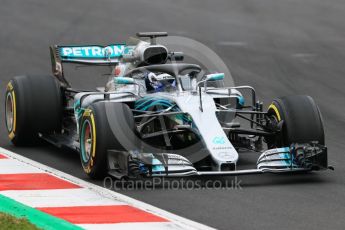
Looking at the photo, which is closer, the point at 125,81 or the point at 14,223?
the point at 14,223

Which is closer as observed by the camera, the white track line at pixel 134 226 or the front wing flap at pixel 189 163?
the white track line at pixel 134 226

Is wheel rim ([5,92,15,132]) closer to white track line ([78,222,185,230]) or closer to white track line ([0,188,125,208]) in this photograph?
white track line ([0,188,125,208])

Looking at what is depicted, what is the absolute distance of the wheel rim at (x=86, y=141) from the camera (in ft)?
36.3

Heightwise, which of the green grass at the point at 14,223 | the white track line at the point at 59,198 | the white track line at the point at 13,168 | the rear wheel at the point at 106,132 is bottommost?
the white track line at the point at 59,198

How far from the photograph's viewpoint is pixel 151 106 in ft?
37.4

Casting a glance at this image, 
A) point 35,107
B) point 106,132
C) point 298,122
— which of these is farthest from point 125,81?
point 298,122

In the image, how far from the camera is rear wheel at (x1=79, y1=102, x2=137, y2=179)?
10500 millimetres

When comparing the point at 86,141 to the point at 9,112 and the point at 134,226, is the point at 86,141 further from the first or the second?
the point at 134,226

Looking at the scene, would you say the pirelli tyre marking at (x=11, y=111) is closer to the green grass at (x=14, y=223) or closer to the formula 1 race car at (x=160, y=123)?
the formula 1 race car at (x=160, y=123)

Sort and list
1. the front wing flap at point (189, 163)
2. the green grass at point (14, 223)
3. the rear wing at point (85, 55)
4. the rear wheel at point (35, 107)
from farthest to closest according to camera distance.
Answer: the rear wing at point (85, 55), the rear wheel at point (35, 107), the front wing flap at point (189, 163), the green grass at point (14, 223)

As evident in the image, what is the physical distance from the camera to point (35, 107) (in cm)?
1280

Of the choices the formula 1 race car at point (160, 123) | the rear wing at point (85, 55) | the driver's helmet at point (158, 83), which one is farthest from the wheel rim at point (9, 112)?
the driver's helmet at point (158, 83)

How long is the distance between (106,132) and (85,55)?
3311mm

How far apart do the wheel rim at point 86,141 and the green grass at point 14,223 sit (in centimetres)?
280
